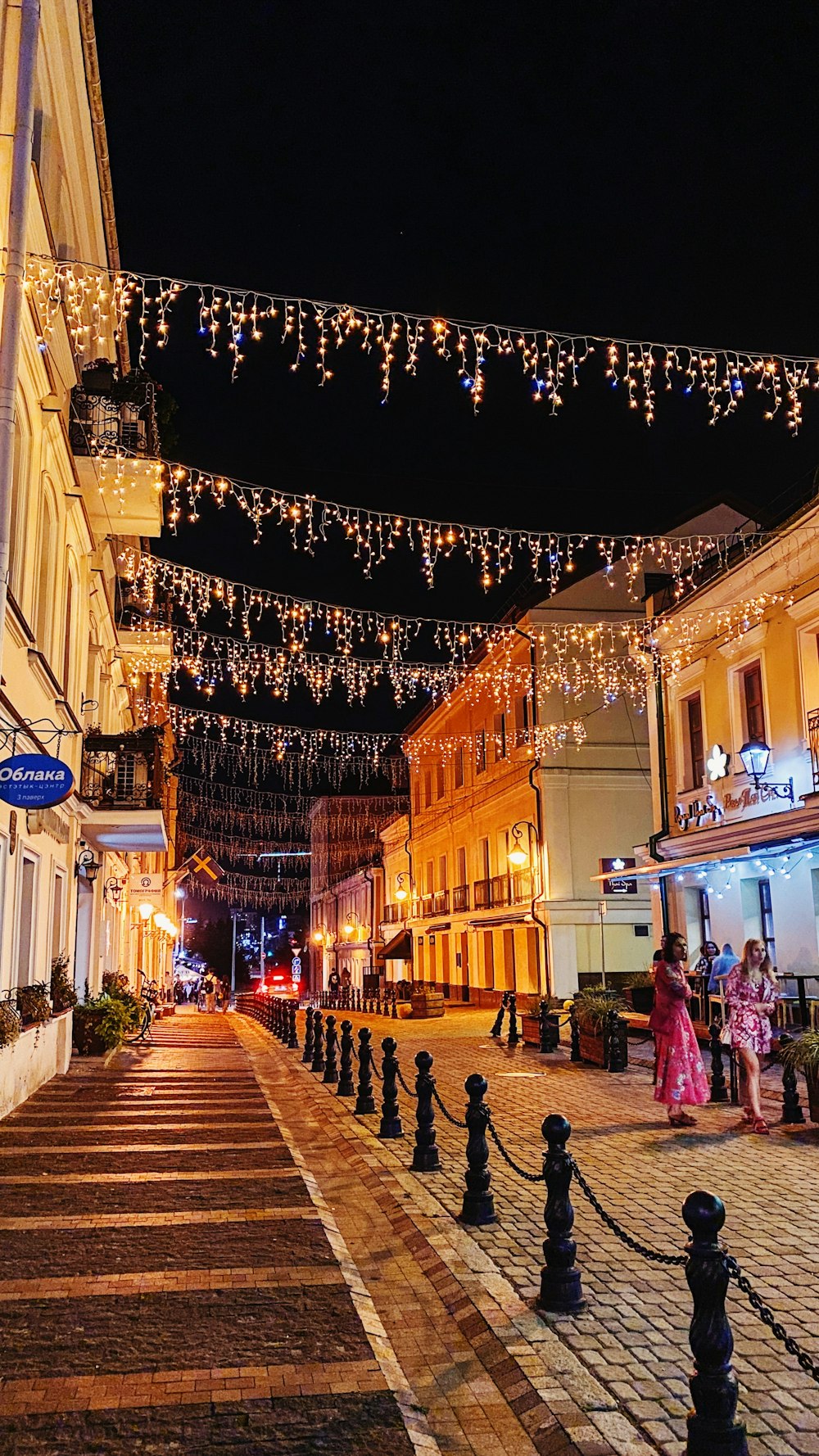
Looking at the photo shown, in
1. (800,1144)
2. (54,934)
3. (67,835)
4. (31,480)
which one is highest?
(31,480)

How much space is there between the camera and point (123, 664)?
2431 centimetres

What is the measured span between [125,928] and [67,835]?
589 inches

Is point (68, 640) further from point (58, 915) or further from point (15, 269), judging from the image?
point (15, 269)

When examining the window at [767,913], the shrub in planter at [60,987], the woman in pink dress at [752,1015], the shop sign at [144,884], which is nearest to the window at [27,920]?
the shrub in planter at [60,987]

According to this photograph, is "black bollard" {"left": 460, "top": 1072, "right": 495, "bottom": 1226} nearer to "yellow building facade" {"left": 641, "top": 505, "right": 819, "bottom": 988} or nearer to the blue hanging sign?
the blue hanging sign

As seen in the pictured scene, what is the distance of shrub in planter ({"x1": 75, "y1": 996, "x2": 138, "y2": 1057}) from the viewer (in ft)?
57.1

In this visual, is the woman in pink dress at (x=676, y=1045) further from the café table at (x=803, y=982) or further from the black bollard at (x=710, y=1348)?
the black bollard at (x=710, y=1348)

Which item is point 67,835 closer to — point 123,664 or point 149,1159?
point 149,1159

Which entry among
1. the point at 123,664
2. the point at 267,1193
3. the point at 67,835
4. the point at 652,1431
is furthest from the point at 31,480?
the point at 123,664

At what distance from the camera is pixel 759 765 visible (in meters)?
18.1

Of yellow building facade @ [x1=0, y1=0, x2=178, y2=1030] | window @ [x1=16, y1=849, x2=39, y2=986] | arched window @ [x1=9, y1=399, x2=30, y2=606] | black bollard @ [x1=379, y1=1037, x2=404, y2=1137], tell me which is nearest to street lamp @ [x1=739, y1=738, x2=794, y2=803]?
black bollard @ [x1=379, y1=1037, x2=404, y2=1137]

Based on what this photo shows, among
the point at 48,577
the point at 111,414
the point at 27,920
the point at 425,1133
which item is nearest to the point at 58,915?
the point at 27,920

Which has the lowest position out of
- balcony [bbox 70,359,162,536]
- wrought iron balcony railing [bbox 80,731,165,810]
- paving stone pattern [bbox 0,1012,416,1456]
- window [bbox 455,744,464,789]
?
paving stone pattern [bbox 0,1012,416,1456]

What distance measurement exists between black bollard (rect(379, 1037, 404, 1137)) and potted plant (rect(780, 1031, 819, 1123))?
3.83 meters
